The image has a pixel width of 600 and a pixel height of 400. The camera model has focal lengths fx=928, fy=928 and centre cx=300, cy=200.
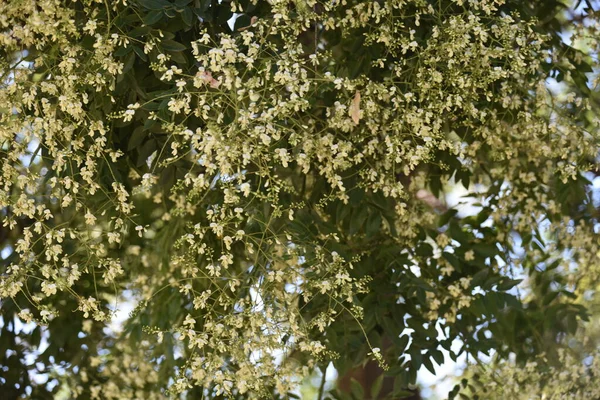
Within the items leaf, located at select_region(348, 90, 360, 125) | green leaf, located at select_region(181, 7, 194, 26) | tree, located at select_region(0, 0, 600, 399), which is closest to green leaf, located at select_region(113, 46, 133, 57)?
tree, located at select_region(0, 0, 600, 399)

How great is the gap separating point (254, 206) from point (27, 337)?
56.3 inches

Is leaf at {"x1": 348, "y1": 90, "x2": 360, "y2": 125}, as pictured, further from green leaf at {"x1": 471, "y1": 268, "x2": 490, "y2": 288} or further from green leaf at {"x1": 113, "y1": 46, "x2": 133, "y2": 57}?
green leaf at {"x1": 471, "y1": 268, "x2": 490, "y2": 288}

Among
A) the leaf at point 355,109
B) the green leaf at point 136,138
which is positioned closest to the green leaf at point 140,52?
the green leaf at point 136,138

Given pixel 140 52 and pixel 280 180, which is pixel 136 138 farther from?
pixel 280 180

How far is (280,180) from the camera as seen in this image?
187 centimetres

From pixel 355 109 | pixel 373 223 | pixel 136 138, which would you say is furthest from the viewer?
pixel 373 223

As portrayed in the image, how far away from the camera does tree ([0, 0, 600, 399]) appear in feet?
6.12

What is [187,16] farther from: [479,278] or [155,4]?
[479,278]

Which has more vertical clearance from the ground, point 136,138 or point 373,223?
point 136,138

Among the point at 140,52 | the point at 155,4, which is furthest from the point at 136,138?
the point at 155,4

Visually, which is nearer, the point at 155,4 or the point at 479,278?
the point at 155,4

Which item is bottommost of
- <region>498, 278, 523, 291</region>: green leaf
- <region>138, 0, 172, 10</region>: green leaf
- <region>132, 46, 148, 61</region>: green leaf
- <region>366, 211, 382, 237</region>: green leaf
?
<region>498, 278, 523, 291</region>: green leaf

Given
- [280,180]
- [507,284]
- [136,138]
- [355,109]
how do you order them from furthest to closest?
[507,284] < [136,138] < [355,109] < [280,180]

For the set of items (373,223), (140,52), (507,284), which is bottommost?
(507,284)
